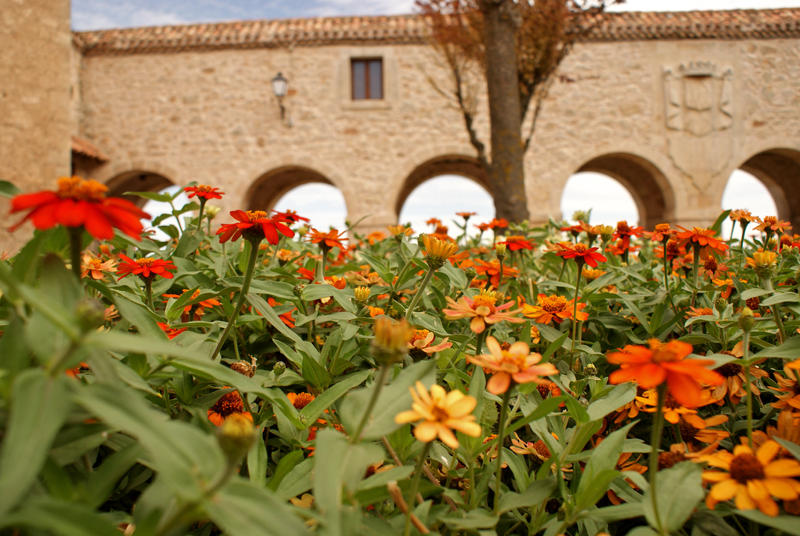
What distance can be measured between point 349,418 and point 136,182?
11.1 meters

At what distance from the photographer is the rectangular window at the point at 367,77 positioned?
29.5ft

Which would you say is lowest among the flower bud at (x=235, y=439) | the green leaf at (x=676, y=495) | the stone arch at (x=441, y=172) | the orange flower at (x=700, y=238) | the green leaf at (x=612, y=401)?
the green leaf at (x=676, y=495)

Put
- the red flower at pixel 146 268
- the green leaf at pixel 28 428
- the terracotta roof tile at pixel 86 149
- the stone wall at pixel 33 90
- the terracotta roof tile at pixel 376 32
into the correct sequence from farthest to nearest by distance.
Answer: the terracotta roof tile at pixel 376 32, the terracotta roof tile at pixel 86 149, the stone wall at pixel 33 90, the red flower at pixel 146 268, the green leaf at pixel 28 428

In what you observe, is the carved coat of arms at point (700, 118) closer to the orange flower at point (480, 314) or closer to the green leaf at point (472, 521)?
the orange flower at point (480, 314)

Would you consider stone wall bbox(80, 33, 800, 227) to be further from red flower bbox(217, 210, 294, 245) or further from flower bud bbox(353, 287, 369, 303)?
red flower bbox(217, 210, 294, 245)

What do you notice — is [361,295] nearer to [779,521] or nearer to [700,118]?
[779,521]

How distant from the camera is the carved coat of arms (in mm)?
8516

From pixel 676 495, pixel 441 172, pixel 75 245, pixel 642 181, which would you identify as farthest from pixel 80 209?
pixel 642 181

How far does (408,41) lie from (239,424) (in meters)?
9.41

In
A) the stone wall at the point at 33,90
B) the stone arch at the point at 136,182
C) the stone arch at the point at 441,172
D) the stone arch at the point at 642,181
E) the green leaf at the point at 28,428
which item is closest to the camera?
the green leaf at the point at 28,428

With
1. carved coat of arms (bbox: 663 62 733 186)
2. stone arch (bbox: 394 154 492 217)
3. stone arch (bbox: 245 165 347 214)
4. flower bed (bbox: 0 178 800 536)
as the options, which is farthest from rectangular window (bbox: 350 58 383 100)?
flower bed (bbox: 0 178 800 536)

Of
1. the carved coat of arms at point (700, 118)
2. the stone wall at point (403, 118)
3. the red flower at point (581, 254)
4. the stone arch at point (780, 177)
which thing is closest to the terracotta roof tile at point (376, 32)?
the stone wall at point (403, 118)

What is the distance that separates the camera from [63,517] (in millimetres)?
324

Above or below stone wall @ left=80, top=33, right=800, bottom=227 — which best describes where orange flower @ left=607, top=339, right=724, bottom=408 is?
below
